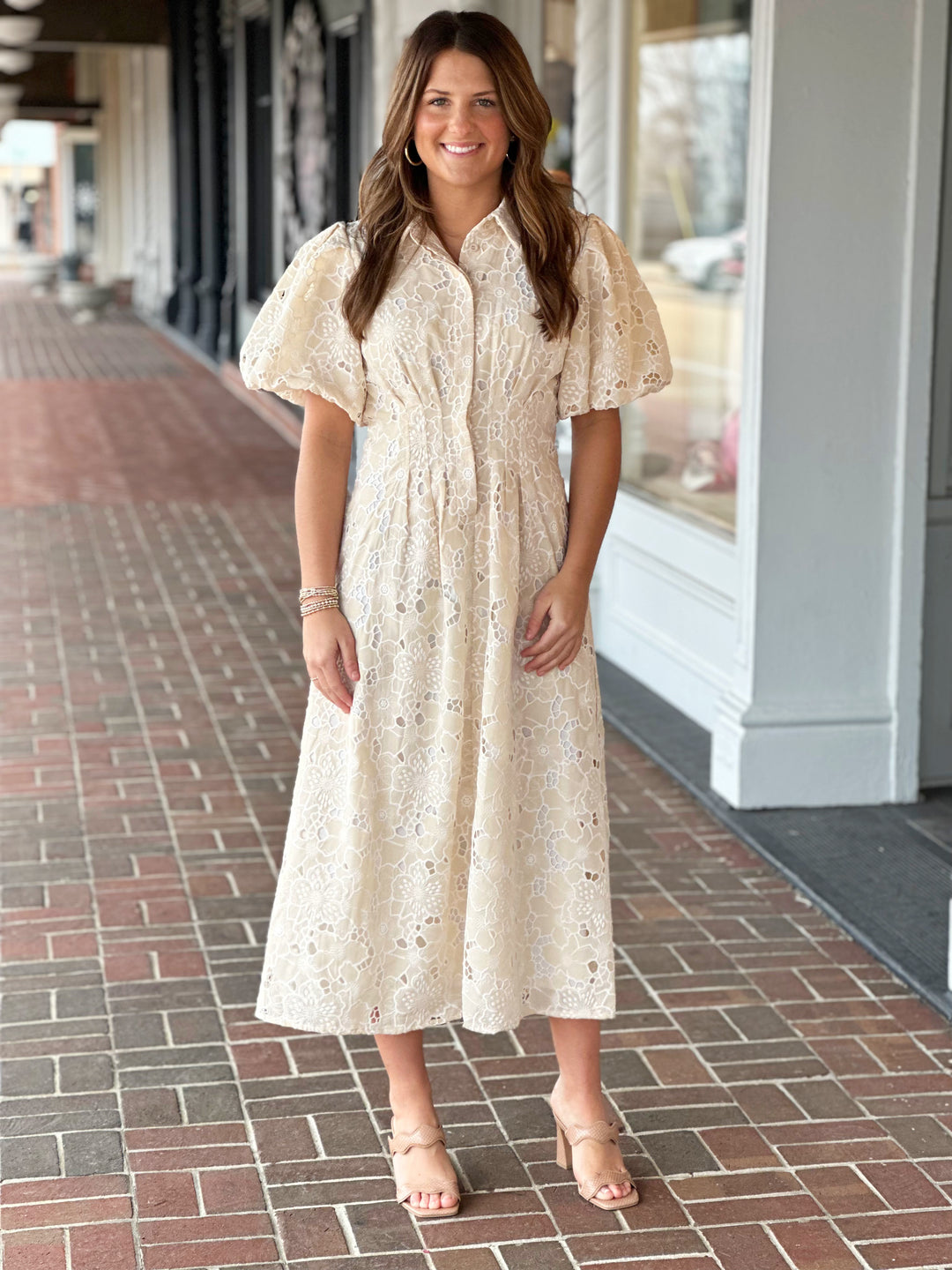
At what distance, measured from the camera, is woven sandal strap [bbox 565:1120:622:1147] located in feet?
9.25

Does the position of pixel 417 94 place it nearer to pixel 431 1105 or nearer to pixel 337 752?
pixel 337 752

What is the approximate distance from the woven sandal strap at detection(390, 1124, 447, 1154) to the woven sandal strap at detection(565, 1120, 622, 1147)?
22 centimetres

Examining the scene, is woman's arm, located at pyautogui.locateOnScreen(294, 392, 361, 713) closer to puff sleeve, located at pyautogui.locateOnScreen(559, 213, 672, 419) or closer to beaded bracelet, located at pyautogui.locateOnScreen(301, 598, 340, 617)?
beaded bracelet, located at pyautogui.locateOnScreen(301, 598, 340, 617)

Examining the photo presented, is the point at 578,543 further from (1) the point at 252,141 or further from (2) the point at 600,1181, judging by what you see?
(1) the point at 252,141

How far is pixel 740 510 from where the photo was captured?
15.1 feet

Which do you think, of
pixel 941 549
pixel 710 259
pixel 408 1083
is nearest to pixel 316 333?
pixel 408 1083

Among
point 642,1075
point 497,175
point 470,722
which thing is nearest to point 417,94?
point 497,175

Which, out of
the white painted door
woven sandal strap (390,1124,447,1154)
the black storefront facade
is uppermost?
the black storefront facade

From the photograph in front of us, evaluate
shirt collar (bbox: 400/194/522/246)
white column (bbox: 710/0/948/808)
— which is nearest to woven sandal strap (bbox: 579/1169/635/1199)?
shirt collar (bbox: 400/194/522/246)

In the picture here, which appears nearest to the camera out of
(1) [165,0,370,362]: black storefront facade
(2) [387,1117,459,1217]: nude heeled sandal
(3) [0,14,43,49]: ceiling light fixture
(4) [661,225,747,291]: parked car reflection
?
(2) [387,1117,459,1217]: nude heeled sandal

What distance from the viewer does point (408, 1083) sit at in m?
2.83

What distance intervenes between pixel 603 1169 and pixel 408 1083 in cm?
35

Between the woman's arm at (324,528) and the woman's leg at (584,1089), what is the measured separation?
673 millimetres

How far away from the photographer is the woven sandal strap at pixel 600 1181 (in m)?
2.78
